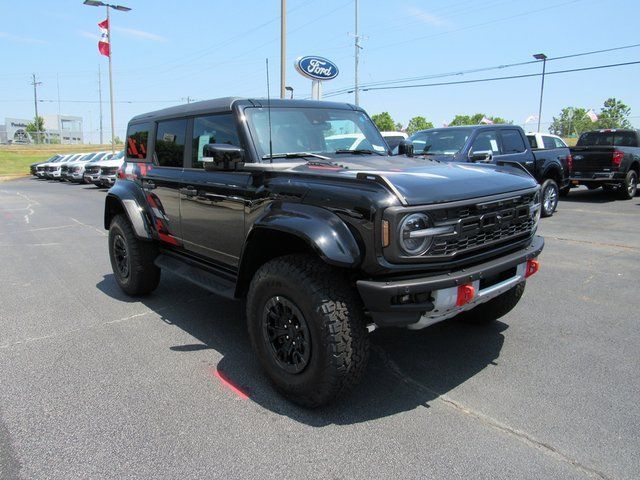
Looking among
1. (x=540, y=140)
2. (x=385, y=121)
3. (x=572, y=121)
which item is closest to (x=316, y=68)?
(x=540, y=140)

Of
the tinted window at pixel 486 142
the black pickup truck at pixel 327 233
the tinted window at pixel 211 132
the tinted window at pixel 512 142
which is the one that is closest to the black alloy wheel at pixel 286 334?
the black pickup truck at pixel 327 233

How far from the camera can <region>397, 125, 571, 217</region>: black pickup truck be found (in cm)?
869

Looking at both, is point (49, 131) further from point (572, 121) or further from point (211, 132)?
point (211, 132)

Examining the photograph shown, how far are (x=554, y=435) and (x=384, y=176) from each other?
5.57 ft

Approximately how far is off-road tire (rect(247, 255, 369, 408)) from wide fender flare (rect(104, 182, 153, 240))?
7.57 feet

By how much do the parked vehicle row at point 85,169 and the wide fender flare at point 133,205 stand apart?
15.4 m

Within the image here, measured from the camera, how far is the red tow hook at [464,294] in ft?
9.16

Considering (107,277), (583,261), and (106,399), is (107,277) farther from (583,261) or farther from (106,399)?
(583,261)

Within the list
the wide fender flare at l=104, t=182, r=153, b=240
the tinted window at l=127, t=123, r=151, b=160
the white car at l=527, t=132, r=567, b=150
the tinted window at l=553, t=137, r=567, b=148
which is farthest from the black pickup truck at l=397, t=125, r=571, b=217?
the wide fender flare at l=104, t=182, r=153, b=240

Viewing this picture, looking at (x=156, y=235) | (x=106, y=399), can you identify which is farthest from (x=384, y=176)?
(x=156, y=235)

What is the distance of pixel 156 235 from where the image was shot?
499 centimetres

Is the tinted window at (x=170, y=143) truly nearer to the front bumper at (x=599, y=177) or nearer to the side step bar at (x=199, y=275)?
the side step bar at (x=199, y=275)

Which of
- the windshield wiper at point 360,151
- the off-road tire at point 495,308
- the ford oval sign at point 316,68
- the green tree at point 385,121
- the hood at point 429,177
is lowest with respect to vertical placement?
the off-road tire at point 495,308

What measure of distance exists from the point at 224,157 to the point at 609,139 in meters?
15.2
